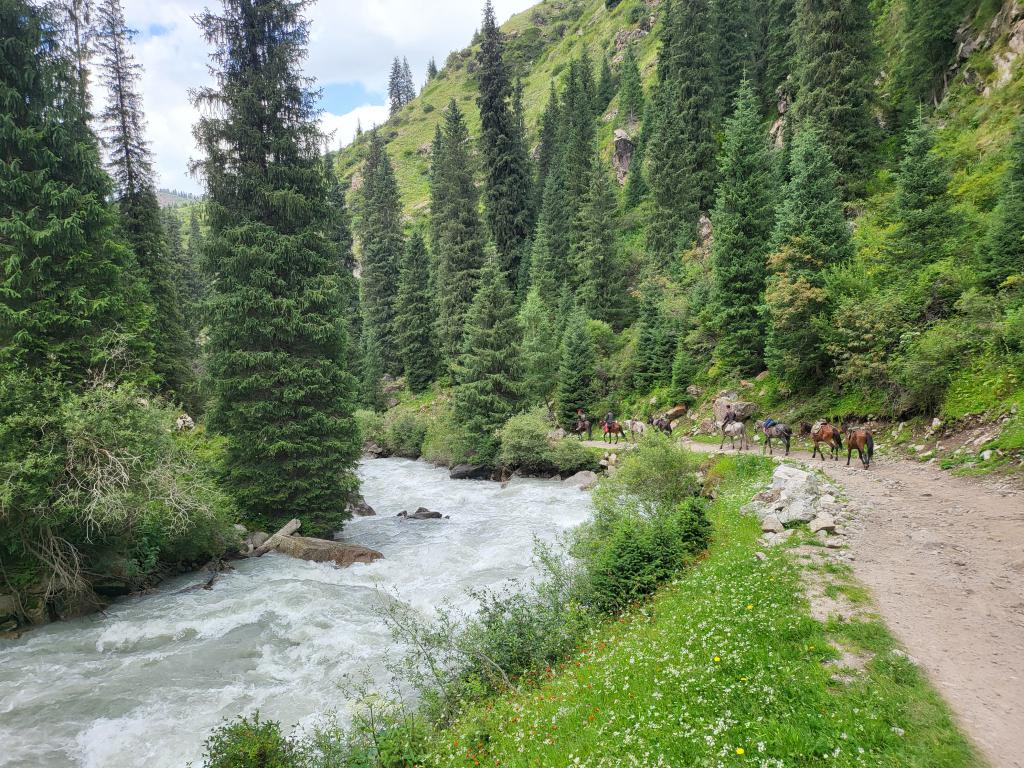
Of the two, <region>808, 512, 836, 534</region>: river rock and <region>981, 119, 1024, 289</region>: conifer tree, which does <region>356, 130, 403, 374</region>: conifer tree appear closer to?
<region>981, 119, 1024, 289</region>: conifer tree

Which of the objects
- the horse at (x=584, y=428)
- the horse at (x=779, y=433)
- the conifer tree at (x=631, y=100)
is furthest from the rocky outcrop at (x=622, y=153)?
the horse at (x=779, y=433)

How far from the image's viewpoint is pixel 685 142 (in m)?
43.5

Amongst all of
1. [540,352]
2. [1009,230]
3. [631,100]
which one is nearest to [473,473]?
[540,352]

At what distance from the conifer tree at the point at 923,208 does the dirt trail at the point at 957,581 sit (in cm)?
1014

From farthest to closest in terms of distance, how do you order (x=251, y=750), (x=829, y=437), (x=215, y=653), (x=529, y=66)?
1. (x=529, y=66)
2. (x=829, y=437)
3. (x=215, y=653)
4. (x=251, y=750)

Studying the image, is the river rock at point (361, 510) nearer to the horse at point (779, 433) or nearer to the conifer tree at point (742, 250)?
the horse at point (779, 433)

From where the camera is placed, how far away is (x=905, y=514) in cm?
1156

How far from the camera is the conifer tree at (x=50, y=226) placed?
14.7 m

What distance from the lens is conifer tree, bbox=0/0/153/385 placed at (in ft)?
48.3

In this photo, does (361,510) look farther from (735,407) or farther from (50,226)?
(735,407)

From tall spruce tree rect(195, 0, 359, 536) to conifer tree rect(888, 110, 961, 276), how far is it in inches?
895

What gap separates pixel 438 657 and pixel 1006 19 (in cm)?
4149

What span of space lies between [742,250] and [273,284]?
24.3 meters

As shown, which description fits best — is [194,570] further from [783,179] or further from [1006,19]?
[1006,19]
